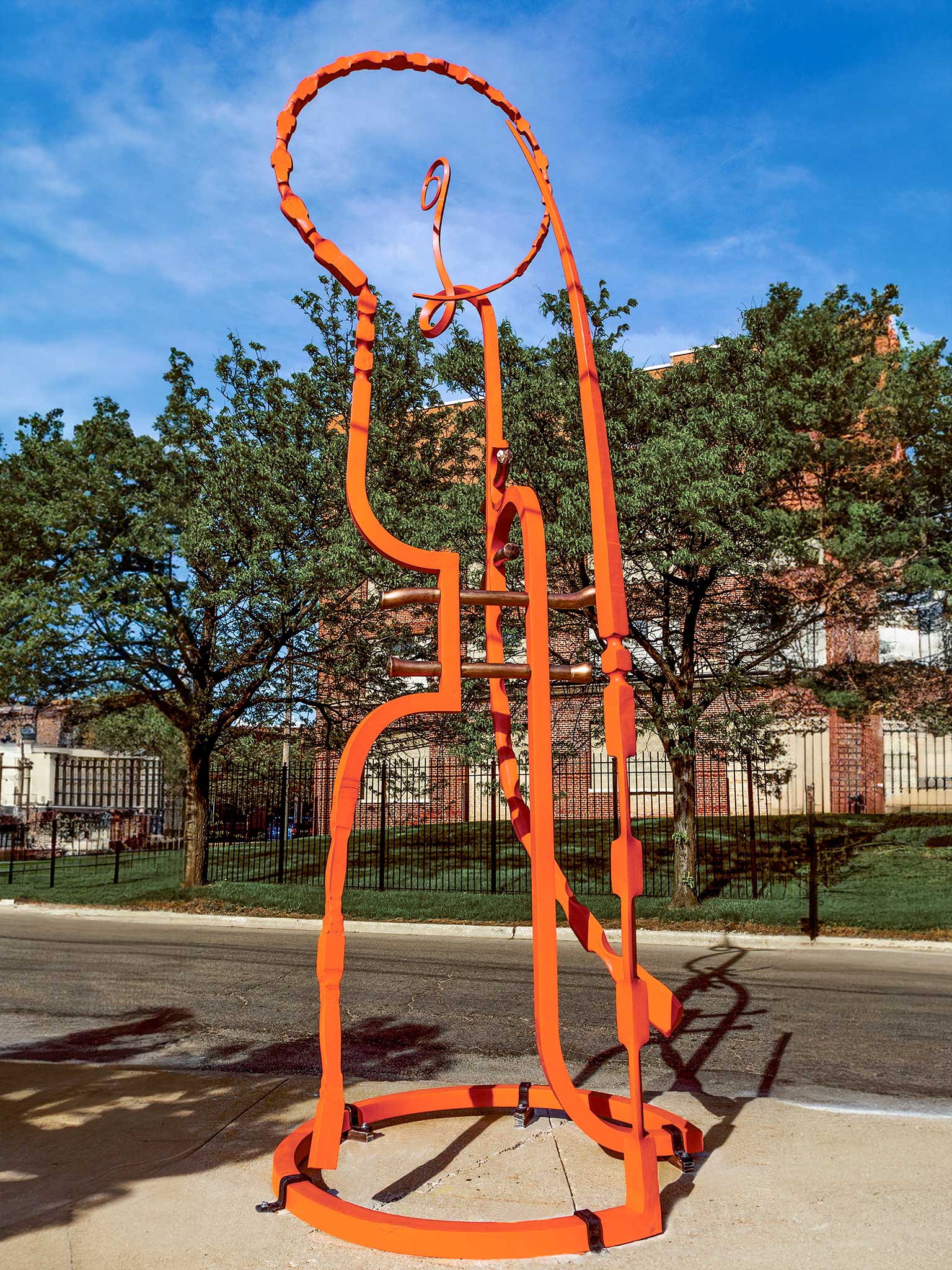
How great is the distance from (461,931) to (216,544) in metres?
7.32

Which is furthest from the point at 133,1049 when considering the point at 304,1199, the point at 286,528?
the point at 286,528

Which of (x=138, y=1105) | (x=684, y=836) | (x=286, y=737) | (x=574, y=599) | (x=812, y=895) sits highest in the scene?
(x=574, y=599)

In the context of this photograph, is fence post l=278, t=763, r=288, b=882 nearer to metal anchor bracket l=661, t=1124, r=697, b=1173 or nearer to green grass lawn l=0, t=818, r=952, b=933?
green grass lawn l=0, t=818, r=952, b=933

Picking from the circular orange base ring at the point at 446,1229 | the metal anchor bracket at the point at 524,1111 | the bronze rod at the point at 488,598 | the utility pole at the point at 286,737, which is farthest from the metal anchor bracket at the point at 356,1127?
the utility pole at the point at 286,737

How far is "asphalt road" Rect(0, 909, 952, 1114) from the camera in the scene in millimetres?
6711

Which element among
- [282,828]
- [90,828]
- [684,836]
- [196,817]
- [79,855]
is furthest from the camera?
[90,828]

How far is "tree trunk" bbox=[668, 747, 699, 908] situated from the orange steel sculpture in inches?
433

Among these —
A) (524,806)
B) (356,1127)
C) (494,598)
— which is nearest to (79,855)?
(356,1127)

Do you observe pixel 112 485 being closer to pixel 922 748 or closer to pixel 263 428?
pixel 263 428

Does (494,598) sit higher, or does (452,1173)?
(494,598)

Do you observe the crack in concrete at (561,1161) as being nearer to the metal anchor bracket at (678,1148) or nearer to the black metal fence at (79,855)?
the metal anchor bracket at (678,1148)

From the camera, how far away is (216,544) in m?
16.8

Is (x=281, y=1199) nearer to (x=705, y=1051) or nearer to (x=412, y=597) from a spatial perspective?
(x=412, y=597)

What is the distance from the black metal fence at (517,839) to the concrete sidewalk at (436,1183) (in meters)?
9.39
